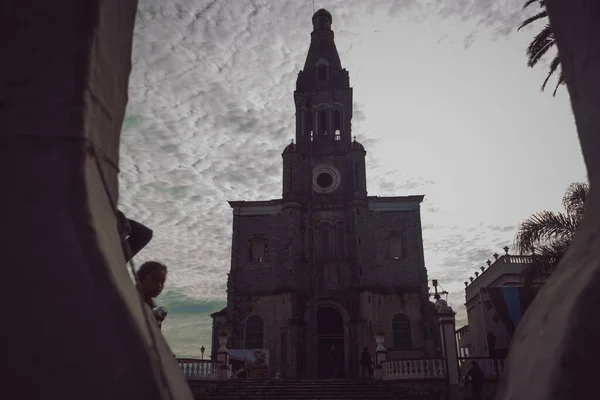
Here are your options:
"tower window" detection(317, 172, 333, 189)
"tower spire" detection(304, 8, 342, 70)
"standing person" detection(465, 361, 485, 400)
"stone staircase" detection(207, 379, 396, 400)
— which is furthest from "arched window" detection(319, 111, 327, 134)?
"standing person" detection(465, 361, 485, 400)

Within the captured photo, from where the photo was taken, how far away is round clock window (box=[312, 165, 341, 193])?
3103cm

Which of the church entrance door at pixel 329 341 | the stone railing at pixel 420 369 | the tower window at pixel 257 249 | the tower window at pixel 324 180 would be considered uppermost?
the tower window at pixel 324 180

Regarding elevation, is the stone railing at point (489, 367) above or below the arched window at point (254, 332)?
below

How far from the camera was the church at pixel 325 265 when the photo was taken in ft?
87.4

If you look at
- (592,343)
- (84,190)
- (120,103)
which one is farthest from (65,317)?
(592,343)

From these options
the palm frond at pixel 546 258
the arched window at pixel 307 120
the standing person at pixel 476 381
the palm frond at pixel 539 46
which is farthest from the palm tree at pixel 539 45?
the arched window at pixel 307 120

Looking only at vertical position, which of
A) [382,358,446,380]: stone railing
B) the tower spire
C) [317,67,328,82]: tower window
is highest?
the tower spire

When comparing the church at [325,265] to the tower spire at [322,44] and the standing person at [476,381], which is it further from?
the standing person at [476,381]

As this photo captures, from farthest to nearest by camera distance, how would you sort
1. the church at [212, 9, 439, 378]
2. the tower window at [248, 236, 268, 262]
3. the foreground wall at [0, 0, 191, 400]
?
the tower window at [248, 236, 268, 262], the church at [212, 9, 439, 378], the foreground wall at [0, 0, 191, 400]

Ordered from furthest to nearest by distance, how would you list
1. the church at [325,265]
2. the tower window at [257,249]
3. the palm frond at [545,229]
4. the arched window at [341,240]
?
1. the tower window at [257,249]
2. the arched window at [341,240]
3. the church at [325,265]
4. the palm frond at [545,229]

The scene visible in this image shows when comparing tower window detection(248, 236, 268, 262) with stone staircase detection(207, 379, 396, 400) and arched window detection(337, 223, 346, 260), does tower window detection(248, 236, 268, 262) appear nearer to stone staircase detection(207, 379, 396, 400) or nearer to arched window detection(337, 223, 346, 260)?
arched window detection(337, 223, 346, 260)

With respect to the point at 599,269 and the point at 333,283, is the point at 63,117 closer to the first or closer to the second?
the point at 599,269

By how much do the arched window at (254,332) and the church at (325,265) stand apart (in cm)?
6

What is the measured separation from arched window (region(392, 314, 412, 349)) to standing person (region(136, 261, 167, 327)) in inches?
997
